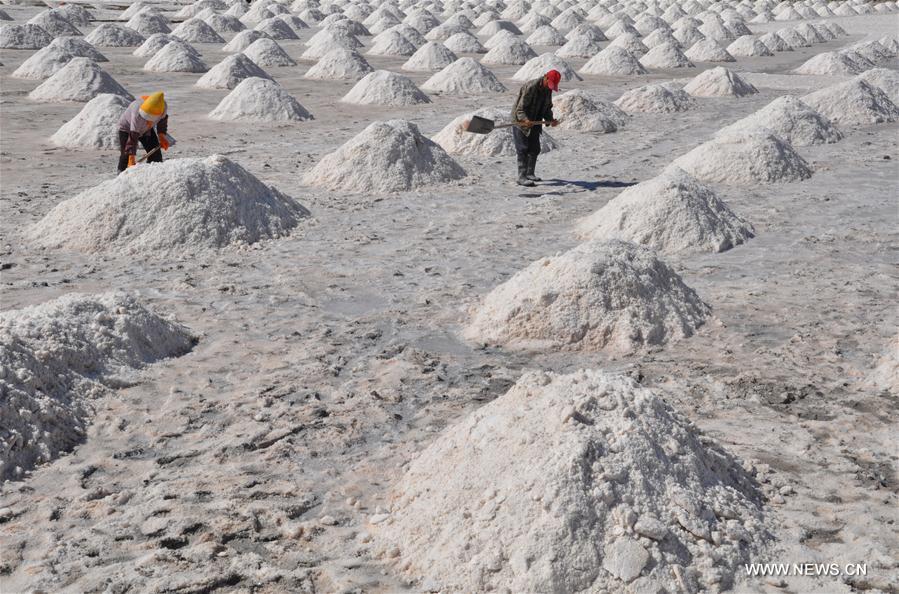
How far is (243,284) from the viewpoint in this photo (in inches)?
266

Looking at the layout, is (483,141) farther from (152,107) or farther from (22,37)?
(22,37)

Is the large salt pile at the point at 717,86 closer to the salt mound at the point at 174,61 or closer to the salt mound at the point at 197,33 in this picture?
the salt mound at the point at 174,61

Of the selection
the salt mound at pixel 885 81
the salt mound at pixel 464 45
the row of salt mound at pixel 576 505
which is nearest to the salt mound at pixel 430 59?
the salt mound at pixel 464 45

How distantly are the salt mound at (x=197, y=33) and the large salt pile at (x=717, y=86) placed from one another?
1250 cm

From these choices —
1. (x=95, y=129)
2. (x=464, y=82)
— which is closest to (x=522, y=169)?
(x=95, y=129)

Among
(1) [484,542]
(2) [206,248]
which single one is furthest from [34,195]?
(1) [484,542]

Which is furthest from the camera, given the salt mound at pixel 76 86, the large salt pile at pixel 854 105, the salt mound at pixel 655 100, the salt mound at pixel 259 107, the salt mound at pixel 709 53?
the salt mound at pixel 709 53

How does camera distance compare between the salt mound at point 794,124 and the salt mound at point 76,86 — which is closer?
the salt mound at point 794,124

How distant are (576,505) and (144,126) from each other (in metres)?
6.69

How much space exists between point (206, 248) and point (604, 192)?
417 centimetres

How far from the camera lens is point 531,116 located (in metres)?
9.53

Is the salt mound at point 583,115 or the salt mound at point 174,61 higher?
the salt mound at point 174,61

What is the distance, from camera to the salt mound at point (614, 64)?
19.7 m

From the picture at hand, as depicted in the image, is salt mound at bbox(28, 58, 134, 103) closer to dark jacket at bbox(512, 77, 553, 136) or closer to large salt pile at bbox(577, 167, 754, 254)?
dark jacket at bbox(512, 77, 553, 136)
